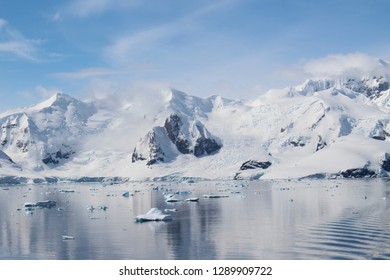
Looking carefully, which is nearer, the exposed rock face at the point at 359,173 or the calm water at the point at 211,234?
the calm water at the point at 211,234

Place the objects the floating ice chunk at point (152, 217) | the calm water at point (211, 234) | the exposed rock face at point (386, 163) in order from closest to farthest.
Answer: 1. the calm water at point (211, 234)
2. the floating ice chunk at point (152, 217)
3. the exposed rock face at point (386, 163)

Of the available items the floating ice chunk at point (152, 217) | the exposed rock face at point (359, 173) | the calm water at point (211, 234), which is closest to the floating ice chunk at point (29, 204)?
the calm water at point (211, 234)

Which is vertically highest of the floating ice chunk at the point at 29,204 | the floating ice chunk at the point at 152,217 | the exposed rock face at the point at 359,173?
the exposed rock face at the point at 359,173

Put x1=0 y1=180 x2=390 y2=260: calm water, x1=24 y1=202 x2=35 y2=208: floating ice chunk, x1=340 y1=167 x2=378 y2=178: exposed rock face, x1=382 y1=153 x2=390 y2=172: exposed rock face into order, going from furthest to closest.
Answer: x1=382 y1=153 x2=390 y2=172: exposed rock face < x1=340 y1=167 x2=378 y2=178: exposed rock face < x1=24 y1=202 x2=35 y2=208: floating ice chunk < x1=0 y1=180 x2=390 y2=260: calm water

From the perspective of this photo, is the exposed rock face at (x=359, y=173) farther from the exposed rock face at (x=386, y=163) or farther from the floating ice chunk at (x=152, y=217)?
the floating ice chunk at (x=152, y=217)

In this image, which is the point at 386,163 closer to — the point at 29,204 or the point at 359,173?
the point at 359,173

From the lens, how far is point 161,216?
55.2 meters

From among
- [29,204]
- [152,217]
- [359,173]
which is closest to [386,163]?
[359,173]

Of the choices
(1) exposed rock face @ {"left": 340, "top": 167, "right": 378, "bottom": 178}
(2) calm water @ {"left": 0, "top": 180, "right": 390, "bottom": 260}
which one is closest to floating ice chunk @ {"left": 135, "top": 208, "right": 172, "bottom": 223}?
(2) calm water @ {"left": 0, "top": 180, "right": 390, "bottom": 260}

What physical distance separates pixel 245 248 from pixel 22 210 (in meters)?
44.2

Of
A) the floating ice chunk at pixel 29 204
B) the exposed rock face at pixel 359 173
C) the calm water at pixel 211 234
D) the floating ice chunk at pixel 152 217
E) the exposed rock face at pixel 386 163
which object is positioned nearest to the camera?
the calm water at pixel 211 234

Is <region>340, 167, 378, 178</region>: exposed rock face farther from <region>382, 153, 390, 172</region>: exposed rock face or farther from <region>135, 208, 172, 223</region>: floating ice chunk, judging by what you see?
<region>135, 208, 172, 223</region>: floating ice chunk
